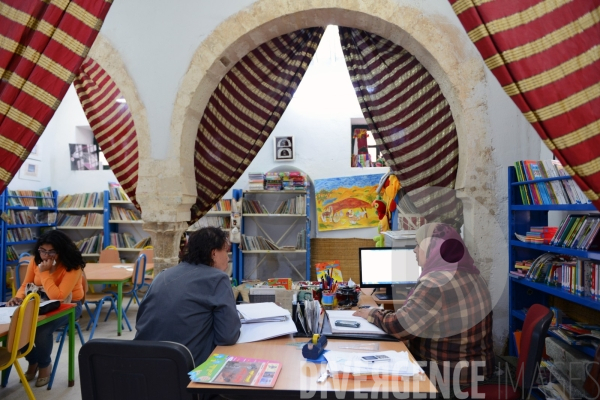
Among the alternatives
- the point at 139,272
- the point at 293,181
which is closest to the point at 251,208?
the point at 293,181

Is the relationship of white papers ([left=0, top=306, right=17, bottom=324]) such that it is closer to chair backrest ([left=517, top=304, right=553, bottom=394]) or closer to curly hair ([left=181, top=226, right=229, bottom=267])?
curly hair ([left=181, top=226, right=229, bottom=267])

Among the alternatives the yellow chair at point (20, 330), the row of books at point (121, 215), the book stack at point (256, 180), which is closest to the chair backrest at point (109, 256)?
the row of books at point (121, 215)

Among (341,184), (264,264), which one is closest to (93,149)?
(264,264)

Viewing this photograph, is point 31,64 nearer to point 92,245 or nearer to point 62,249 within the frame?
point 62,249

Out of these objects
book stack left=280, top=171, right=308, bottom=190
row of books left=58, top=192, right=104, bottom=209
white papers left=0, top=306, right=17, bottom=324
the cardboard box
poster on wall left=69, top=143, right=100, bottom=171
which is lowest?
white papers left=0, top=306, right=17, bottom=324

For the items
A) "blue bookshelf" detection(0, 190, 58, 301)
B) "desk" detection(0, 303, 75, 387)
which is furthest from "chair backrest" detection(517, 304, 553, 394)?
"blue bookshelf" detection(0, 190, 58, 301)

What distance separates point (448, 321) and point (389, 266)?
3.74 ft

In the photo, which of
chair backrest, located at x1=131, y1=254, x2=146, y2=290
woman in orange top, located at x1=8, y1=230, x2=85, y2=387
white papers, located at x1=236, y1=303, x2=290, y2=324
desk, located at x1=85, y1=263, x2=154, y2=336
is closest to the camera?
white papers, located at x1=236, y1=303, x2=290, y2=324

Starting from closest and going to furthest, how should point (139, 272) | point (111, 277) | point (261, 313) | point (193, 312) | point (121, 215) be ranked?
point (193, 312) → point (261, 313) → point (111, 277) → point (139, 272) → point (121, 215)

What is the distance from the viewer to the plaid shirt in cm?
212

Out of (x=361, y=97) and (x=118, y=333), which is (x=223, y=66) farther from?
(x=118, y=333)

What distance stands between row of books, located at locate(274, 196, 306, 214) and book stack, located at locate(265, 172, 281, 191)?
0.29m

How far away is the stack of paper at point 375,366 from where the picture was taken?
1.69 metres

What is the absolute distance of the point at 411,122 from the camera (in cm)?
357
